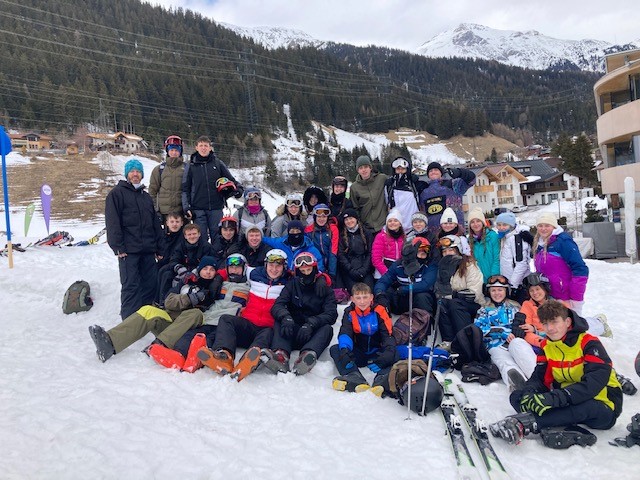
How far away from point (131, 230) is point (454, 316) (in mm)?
4386

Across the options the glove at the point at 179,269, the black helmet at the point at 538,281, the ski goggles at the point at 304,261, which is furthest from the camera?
the glove at the point at 179,269

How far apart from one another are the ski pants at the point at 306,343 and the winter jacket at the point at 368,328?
27 cm

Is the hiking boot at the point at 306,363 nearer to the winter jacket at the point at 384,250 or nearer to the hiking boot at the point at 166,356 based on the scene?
the hiking boot at the point at 166,356

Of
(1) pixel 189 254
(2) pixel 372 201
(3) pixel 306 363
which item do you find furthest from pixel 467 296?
(1) pixel 189 254

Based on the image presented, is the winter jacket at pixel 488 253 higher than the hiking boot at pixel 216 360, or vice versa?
the winter jacket at pixel 488 253

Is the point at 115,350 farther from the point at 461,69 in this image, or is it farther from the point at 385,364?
the point at 461,69

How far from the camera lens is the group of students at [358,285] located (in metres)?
3.57

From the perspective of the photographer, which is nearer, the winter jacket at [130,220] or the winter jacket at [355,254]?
the winter jacket at [130,220]

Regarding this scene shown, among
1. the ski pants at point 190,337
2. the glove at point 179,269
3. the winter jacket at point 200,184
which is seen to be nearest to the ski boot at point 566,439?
the ski pants at point 190,337

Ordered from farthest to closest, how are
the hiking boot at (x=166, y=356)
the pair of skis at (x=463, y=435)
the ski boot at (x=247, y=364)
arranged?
the hiking boot at (x=166, y=356) → the ski boot at (x=247, y=364) → the pair of skis at (x=463, y=435)

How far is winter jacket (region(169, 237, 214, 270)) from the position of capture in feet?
19.6

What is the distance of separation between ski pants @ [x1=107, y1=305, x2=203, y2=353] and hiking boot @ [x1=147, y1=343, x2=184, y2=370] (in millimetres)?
160

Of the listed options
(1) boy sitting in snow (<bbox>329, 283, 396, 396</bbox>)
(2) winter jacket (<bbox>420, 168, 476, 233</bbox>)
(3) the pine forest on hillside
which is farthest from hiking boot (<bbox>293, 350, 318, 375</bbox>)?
(3) the pine forest on hillside

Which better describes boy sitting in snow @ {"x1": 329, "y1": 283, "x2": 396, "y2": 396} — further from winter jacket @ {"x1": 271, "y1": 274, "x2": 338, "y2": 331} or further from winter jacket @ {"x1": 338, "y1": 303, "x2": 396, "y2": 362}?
winter jacket @ {"x1": 271, "y1": 274, "x2": 338, "y2": 331}
